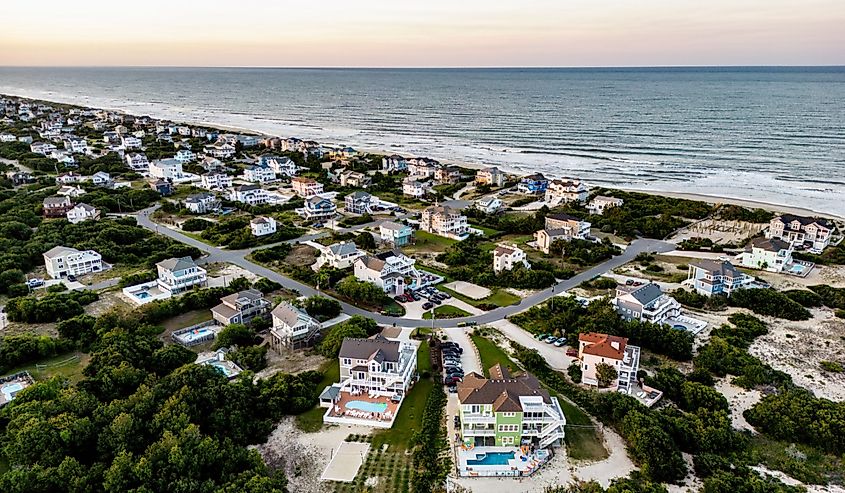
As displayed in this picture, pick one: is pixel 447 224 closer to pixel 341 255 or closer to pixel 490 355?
pixel 341 255

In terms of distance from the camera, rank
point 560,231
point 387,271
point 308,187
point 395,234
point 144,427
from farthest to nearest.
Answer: point 308,187 < point 395,234 < point 560,231 < point 387,271 < point 144,427

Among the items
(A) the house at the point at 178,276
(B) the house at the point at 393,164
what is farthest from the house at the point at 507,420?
(B) the house at the point at 393,164

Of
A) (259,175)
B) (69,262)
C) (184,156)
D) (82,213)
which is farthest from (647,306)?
(184,156)

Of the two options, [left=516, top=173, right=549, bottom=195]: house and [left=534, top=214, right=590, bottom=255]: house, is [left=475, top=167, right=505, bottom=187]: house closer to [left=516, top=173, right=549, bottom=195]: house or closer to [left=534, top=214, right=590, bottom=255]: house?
[left=516, top=173, right=549, bottom=195]: house

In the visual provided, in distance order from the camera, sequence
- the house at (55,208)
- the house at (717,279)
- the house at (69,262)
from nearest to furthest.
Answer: the house at (717,279), the house at (69,262), the house at (55,208)

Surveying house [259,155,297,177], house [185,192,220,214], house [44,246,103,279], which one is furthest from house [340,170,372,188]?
house [44,246,103,279]

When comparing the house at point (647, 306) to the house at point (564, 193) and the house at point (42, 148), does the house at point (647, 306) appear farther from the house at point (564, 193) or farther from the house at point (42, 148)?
the house at point (42, 148)
